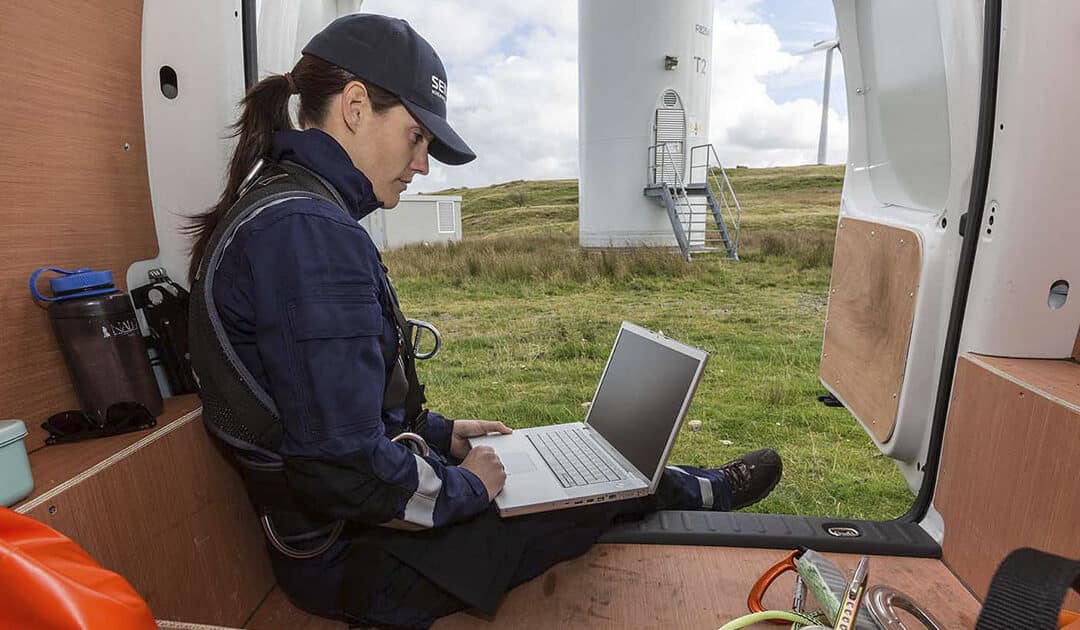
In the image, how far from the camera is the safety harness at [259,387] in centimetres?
101

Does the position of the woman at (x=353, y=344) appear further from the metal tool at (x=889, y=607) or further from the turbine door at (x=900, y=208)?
the turbine door at (x=900, y=208)

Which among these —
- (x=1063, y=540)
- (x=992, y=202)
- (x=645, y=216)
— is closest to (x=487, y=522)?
(x=1063, y=540)

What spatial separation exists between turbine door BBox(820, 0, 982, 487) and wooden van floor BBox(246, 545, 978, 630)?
1.13 feet

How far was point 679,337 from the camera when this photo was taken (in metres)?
3.93

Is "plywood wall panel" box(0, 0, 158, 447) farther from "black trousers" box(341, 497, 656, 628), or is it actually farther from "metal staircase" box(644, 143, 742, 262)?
"metal staircase" box(644, 143, 742, 262)

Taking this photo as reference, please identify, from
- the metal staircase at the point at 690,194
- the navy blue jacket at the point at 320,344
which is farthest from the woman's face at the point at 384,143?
the metal staircase at the point at 690,194

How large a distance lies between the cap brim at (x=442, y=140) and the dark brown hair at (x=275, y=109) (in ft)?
0.16

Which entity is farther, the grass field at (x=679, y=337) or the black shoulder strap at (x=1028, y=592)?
the grass field at (x=679, y=337)

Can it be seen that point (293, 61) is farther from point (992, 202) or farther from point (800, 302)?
point (800, 302)

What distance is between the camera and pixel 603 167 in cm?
895

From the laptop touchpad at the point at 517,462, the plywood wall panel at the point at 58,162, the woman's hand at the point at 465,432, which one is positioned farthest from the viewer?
the woman's hand at the point at 465,432

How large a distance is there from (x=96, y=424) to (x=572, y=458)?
3.51 feet

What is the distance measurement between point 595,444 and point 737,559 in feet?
1.56

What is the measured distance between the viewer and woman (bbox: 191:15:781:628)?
95 centimetres
